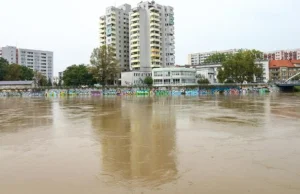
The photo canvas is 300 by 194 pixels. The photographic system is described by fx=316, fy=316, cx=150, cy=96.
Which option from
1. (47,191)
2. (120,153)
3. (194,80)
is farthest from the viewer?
(194,80)

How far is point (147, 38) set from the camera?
118500 millimetres

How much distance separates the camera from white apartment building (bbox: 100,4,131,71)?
123750 mm

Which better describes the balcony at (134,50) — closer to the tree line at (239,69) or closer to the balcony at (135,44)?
the balcony at (135,44)

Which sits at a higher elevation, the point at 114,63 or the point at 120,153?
the point at 114,63

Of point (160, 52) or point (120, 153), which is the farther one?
point (160, 52)

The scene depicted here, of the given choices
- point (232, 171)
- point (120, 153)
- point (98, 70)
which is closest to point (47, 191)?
point (120, 153)

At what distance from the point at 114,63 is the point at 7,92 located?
116ft

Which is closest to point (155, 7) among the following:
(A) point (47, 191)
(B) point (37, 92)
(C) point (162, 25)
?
(C) point (162, 25)

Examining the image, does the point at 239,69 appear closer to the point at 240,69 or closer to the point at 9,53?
the point at 240,69

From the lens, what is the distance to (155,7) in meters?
118

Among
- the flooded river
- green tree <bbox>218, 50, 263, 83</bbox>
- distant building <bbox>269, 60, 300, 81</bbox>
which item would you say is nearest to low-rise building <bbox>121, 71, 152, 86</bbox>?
green tree <bbox>218, 50, 263, 83</bbox>

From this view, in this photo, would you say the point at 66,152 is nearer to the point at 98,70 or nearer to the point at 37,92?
the point at 98,70

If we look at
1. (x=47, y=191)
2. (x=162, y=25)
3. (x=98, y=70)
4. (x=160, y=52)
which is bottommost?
(x=47, y=191)

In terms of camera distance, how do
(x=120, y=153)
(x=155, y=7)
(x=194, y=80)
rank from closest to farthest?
→ (x=120, y=153)
(x=194, y=80)
(x=155, y=7)
